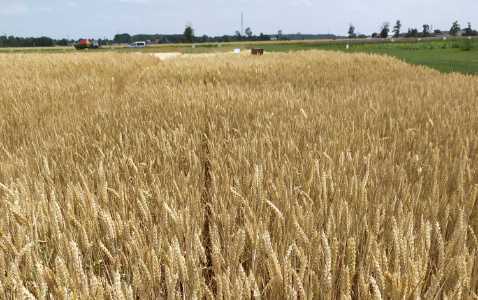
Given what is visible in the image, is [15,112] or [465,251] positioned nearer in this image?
[465,251]

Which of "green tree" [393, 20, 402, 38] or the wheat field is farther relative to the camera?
"green tree" [393, 20, 402, 38]

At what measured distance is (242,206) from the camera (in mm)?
1239

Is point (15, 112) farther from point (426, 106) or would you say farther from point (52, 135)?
point (426, 106)

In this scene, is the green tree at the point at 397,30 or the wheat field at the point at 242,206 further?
the green tree at the point at 397,30

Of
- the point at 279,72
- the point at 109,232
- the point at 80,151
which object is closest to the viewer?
the point at 109,232

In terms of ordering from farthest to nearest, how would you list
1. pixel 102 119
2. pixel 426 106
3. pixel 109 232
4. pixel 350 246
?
pixel 426 106 < pixel 102 119 < pixel 109 232 < pixel 350 246

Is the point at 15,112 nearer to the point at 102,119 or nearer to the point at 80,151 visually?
the point at 102,119

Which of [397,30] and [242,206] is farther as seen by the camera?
[397,30]

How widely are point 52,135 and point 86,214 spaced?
151cm

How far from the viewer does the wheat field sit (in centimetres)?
80

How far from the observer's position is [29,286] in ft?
2.88

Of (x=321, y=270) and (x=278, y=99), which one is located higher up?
(x=278, y=99)

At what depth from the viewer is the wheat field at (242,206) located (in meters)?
0.80

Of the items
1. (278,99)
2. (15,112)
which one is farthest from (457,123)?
(15,112)
